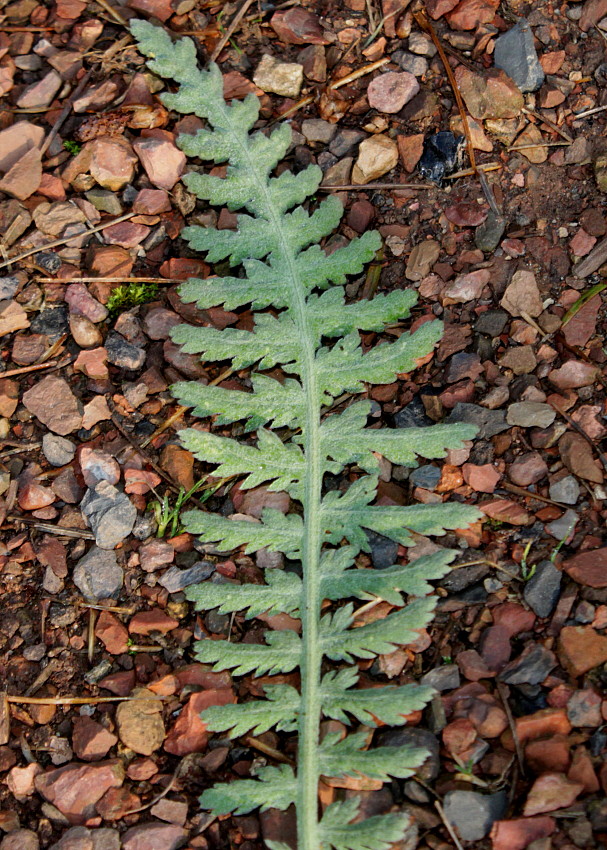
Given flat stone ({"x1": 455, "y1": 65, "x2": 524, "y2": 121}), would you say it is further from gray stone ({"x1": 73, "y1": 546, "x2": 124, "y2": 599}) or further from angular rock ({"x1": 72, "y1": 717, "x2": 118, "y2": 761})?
angular rock ({"x1": 72, "y1": 717, "x2": 118, "y2": 761})

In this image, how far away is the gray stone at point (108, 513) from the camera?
296 cm

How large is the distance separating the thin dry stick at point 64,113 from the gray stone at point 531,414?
2396 millimetres

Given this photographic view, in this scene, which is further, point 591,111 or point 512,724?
point 591,111

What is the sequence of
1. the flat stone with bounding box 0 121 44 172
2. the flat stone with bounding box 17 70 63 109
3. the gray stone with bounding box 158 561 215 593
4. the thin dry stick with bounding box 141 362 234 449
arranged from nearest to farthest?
Result: the gray stone with bounding box 158 561 215 593 < the thin dry stick with bounding box 141 362 234 449 < the flat stone with bounding box 0 121 44 172 < the flat stone with bounding box 17 70 63 109

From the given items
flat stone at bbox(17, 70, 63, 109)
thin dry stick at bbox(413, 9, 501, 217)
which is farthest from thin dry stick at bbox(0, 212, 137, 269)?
thin dry stick at bbox(413, 9, 501, 217)

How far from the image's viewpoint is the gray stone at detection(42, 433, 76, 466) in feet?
10.3

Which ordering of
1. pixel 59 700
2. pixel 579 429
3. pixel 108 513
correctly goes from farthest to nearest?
pixel 108 513
pixel 579 429
pixel 59 700

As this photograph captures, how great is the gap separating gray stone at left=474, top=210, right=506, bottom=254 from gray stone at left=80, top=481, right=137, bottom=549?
172 centimetres

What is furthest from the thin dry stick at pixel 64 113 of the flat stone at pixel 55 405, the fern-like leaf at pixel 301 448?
the flat stone at pixel 55 405

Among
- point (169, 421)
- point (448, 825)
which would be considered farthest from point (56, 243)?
point (448, 825)

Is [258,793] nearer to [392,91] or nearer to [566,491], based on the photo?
[566,491]

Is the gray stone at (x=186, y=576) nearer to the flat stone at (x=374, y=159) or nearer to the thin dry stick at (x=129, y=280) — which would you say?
the thin dry stick at (x=129, y=280)

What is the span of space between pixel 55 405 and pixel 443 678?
5.96ft

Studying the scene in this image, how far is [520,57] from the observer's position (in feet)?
11.2
